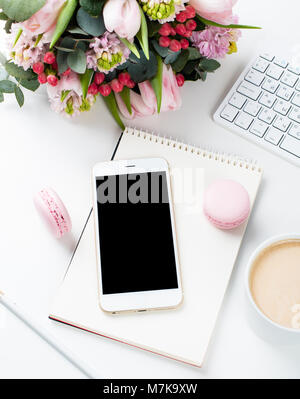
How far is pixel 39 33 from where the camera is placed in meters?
0.55

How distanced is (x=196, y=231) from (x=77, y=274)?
0.16 metres

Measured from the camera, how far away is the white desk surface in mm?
600

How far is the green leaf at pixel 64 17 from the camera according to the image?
1.77ft

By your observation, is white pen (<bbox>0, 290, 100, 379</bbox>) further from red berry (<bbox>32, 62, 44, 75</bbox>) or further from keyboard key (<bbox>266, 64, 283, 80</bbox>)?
keyboard key (<bbox>266, 64, 283, 80</bbox>)

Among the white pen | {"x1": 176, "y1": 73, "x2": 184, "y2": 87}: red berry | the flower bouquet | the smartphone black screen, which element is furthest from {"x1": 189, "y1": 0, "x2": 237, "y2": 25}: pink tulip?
the white pen

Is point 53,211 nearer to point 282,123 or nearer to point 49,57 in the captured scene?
point 49,57

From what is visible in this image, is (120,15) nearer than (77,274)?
Yes

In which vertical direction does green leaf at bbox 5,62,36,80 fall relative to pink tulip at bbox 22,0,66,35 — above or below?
below

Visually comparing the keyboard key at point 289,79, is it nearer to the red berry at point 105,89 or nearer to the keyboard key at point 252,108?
the keyboard key at point 252,108

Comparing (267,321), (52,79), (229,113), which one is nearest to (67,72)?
(52,79)

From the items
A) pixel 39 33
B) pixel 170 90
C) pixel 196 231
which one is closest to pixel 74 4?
pixel 39 33

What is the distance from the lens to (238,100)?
71 centimetres

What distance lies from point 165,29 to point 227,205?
223 mm
